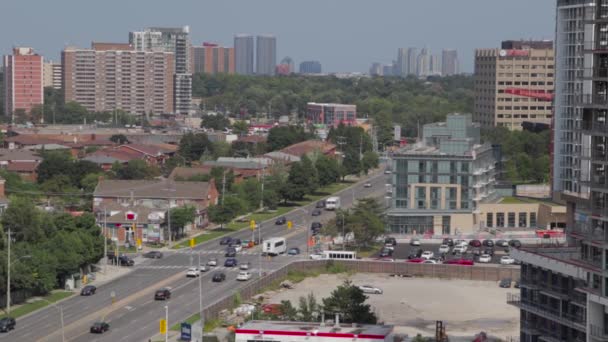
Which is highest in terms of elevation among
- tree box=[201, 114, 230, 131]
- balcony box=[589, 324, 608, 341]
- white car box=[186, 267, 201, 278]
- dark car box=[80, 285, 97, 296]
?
tree box=[201, 114, 230, 131]

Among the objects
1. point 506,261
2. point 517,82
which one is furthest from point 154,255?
point 517,82

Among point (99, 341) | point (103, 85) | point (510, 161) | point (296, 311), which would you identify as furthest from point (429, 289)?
point (103, 85)

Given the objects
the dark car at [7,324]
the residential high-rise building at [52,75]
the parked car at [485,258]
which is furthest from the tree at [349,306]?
the residential high-rise building at [52,75]

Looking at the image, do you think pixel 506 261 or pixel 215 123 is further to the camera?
pixel 215 123

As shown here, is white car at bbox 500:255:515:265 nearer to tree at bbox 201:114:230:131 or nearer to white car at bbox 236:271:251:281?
white car at bbox 236:271:251:281

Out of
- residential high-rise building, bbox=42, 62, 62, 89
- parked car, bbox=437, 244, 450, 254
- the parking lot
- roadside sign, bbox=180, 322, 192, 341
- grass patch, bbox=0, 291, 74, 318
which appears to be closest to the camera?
roadside sign, bbox=180, 322, 192, 341

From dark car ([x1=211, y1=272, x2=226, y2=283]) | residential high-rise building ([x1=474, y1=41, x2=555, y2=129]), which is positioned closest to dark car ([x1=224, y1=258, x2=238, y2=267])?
dark car ([x1=211, y1=272, x2=226, y2=283])

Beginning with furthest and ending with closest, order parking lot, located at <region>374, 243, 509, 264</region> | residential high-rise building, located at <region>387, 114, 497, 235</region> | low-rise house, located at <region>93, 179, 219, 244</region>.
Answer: residential high-rise building, located at <region>387, 114, 497, 235</region>
low-rise house, located at <region>93, 179, 219, 244</region>
parking lot, located at <region>374, 243, 509, 264</region>

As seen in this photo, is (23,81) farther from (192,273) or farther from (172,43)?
(192,273)
